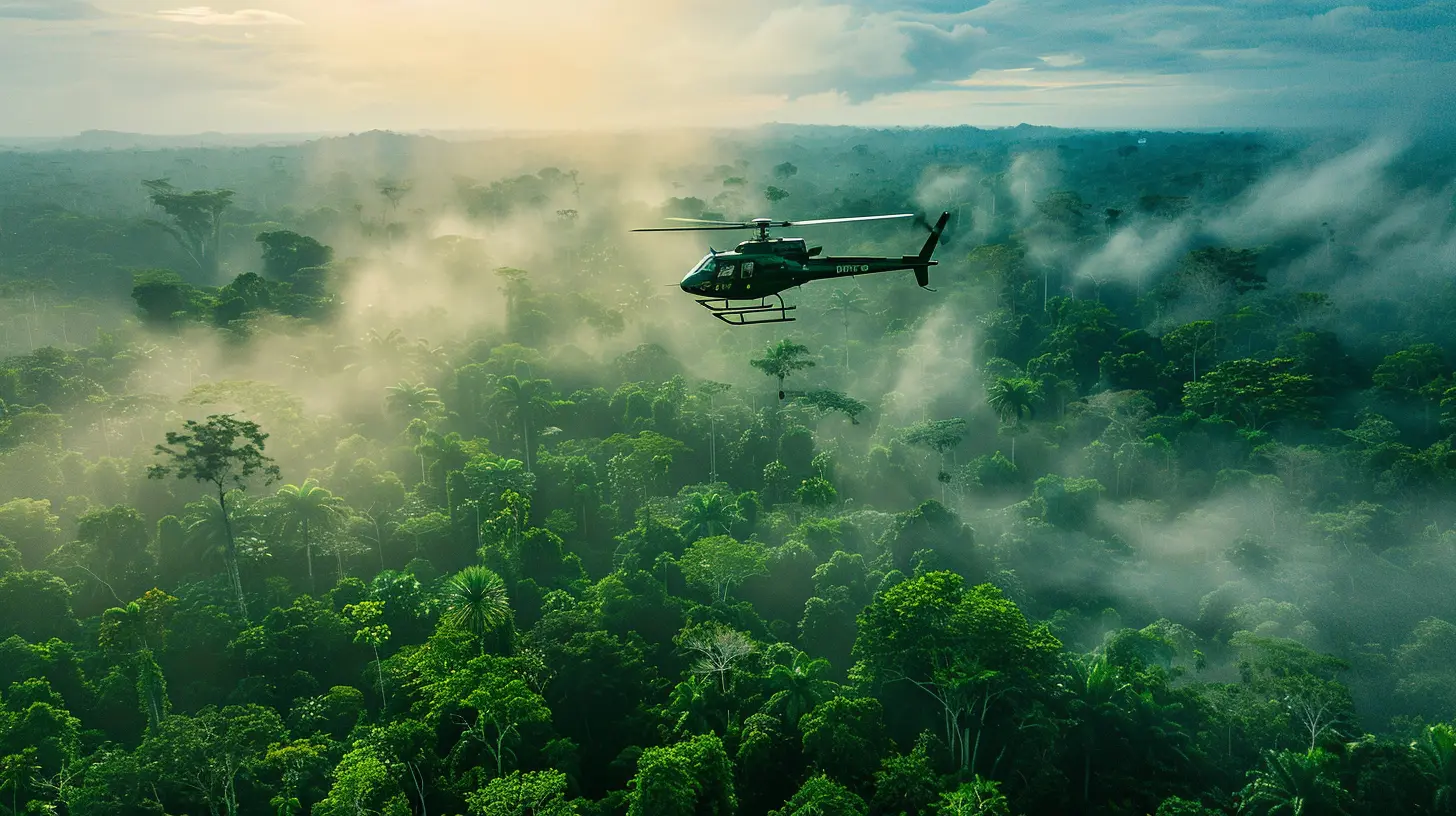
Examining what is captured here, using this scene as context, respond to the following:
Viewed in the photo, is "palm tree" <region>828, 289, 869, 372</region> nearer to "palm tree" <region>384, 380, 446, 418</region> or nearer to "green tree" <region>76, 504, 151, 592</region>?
"palm tree" <region>384, 380, 446, 418</region>

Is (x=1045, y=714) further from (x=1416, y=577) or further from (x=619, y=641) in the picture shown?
(x=1416, y=577)

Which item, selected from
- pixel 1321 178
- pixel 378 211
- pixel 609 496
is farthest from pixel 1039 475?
pixel 378 211

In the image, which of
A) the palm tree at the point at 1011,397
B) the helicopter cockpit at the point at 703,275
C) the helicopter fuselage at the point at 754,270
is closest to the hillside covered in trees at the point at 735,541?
the palm tree at the point at 1011,397

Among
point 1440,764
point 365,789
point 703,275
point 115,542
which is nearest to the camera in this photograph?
point 365,789

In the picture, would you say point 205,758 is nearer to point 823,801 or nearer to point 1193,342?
point 823,801

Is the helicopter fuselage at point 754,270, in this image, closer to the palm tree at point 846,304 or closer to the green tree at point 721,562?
the green tree at point 721,562

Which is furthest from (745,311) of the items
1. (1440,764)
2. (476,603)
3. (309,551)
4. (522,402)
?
(522,402)

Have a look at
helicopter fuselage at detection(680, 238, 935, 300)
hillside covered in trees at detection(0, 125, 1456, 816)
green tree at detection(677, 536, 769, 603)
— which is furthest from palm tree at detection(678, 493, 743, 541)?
helicopter fuselage at detection(680, 238, 935, 300)
